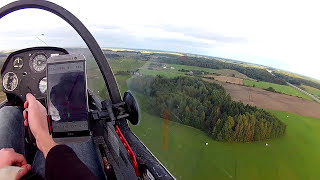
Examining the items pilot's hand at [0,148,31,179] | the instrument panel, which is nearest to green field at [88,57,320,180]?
the instrument panel

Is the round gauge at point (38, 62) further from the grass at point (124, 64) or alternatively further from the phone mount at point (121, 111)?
the phone mount at point (121, 111)

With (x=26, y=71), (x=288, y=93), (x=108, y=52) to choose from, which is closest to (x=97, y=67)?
(x=108, y=52)

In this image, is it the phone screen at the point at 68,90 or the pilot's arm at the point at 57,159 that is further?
the phone screen at the point at 68,90

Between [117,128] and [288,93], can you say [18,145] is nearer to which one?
[117,128]

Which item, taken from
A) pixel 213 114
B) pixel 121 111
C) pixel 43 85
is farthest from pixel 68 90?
pixel 213 114

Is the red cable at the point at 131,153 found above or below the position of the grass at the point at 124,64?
below

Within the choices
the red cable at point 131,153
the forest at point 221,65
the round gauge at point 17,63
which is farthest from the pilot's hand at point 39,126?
the forest at point 221,65
